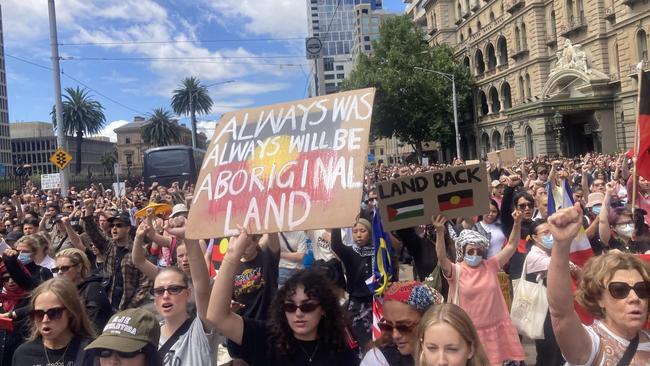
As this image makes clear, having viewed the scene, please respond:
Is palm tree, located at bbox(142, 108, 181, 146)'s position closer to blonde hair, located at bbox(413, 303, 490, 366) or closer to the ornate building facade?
the ornate building facade

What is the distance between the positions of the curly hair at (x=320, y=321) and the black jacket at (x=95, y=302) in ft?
5.38

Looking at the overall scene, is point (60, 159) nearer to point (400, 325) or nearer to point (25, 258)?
point (25, 258)

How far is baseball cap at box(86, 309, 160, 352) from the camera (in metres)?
2.85

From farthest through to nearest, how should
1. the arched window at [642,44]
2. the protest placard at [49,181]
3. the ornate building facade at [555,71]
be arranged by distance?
1. the ornate building facade at [555,71]
2. the arched window at [642,44]
3. the protest placard at [49,181]

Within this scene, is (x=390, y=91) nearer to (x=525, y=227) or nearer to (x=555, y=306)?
(x=525, y=227)

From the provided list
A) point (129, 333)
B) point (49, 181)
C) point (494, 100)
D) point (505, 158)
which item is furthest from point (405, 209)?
point (494, 100)

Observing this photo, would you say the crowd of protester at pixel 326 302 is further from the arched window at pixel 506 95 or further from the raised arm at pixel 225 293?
the arched window at pixel 506 95

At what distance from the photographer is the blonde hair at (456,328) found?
2463 mm

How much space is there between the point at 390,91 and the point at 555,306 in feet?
156

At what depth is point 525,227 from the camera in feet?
19.5

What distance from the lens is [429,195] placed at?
378cm

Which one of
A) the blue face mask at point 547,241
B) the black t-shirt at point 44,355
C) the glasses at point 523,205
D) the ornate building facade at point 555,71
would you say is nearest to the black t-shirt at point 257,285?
the black t-shirt at point 44,355

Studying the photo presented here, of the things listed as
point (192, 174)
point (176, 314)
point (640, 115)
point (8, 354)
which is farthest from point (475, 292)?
point (192, 174)

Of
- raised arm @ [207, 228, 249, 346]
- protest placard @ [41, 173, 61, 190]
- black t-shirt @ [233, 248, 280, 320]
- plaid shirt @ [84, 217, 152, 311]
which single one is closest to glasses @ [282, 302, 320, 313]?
raised arm @ [207, 228, 249, 346]
